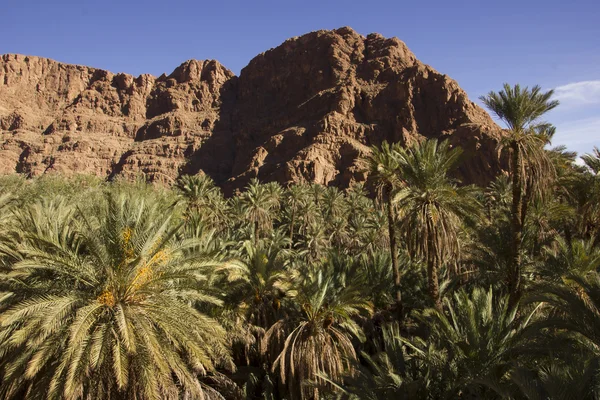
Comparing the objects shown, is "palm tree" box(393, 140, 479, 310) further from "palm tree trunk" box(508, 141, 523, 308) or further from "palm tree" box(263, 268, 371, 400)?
"palm tree" box(263, 268, 371, 400)

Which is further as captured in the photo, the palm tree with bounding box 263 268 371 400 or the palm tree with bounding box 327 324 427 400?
the palm tree with bounding box 263 268 371 400

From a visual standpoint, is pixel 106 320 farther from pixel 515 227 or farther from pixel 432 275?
pixel 515 227

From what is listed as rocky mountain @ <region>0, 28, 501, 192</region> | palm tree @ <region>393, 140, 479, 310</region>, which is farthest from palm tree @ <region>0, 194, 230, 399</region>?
rocky mountain @ <region>0, 28, 501, 192</region>

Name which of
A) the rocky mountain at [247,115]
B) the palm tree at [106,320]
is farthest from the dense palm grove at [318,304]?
the rocky mountain at [247,115]

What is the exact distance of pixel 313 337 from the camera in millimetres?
10938

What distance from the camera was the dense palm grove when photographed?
6914mm

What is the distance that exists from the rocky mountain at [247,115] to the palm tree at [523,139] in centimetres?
5246

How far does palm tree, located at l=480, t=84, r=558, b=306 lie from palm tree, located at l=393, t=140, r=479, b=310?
63.3 inches

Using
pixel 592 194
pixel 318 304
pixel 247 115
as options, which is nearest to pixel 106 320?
pixel 318 304

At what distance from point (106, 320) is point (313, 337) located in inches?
227

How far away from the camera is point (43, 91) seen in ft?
408

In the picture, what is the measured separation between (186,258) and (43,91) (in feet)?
482

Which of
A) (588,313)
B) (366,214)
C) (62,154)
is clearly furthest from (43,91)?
(588,313)

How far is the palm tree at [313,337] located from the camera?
420 inches
